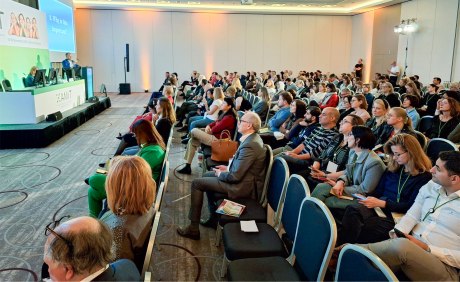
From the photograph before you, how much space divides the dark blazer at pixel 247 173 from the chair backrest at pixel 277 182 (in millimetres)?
148

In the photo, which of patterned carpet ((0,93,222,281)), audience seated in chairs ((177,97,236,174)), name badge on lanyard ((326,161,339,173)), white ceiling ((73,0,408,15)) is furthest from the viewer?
white ceiling ((73,0,408,15))

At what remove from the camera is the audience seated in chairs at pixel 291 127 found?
515 centimetres

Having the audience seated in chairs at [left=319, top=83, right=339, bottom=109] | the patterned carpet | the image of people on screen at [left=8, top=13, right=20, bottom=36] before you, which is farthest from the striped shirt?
the image of people on screen at [left=8, top=13, right=20, bottom=36]

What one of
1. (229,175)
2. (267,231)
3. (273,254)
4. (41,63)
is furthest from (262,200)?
(41,63)

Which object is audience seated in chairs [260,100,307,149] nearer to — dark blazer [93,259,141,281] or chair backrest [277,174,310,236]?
chair backrest [277,174,310,236]

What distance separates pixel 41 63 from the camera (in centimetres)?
1130

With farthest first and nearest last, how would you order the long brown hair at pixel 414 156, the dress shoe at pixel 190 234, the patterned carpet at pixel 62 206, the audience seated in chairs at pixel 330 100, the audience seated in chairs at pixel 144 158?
the audience seated in chairs at pixel 330 100 < the dress shoe at pixel 190 234 < the audience seated in chairs at pixel 144 158 < the patterned carpet at pixel 62 206 < the long brown hair at pixel 414 156

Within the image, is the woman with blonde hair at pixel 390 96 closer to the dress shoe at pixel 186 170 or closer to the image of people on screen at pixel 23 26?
the dress shoe at pixel 186 170

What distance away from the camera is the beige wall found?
17734 millimetres

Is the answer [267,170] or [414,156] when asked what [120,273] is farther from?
[414,156]

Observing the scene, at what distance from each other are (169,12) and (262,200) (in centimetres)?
1647

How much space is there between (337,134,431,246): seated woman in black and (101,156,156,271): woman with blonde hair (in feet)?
4.73

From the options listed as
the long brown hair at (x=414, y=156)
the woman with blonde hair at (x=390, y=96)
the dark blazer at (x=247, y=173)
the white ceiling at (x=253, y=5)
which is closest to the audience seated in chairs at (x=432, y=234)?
the long brown hair at (x=414, y=156)

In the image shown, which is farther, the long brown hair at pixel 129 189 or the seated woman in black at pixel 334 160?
the seated woman in black at pixel 334 160
